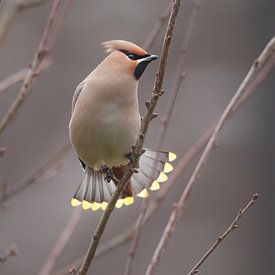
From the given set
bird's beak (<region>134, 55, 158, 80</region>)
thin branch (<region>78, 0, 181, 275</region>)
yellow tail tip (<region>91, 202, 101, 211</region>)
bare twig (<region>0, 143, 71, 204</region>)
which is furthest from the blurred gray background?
thin branch (<region>78, 0, 181, 275</region>)

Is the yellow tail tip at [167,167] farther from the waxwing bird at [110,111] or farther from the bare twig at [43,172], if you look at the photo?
the bare twig at [43,172]

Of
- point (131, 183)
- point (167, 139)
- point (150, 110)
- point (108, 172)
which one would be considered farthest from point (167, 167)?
point (167, 139)

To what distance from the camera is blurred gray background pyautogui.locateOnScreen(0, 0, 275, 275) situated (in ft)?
29.5

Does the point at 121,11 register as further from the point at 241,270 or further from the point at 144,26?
the point at 241,270

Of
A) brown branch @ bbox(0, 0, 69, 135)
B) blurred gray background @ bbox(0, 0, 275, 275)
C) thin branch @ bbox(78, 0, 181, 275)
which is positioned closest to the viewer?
thin branch @ bbox(78, 0, 181, 275)

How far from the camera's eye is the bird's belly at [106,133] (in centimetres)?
398

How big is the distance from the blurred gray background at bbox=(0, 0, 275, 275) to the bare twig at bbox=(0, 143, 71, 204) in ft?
15.0

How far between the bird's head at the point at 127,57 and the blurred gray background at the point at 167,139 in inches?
183

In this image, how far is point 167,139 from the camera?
30.3 feet

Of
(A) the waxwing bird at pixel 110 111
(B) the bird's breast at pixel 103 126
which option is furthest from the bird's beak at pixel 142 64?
(B) the bird's breast at pixel 103 126

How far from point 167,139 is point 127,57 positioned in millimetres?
5272

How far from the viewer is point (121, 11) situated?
995 centimetres

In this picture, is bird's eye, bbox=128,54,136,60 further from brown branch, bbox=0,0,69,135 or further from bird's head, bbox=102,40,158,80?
brown branch, bbox=0,0,69,135

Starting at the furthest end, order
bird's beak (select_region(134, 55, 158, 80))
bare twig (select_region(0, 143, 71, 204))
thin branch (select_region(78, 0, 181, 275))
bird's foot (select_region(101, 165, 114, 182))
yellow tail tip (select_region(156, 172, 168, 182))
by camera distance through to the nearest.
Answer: yellow tail tip (select_region(156, 172, 168, 182))
bird's foot (select_region(101, 165, 114, 182))
bird's beak (select_region(134, 55, 158, 80))
bare twig (select_region(0, 143, 71, 204))
thin branch (select_region(78, 0, 181, 275))
